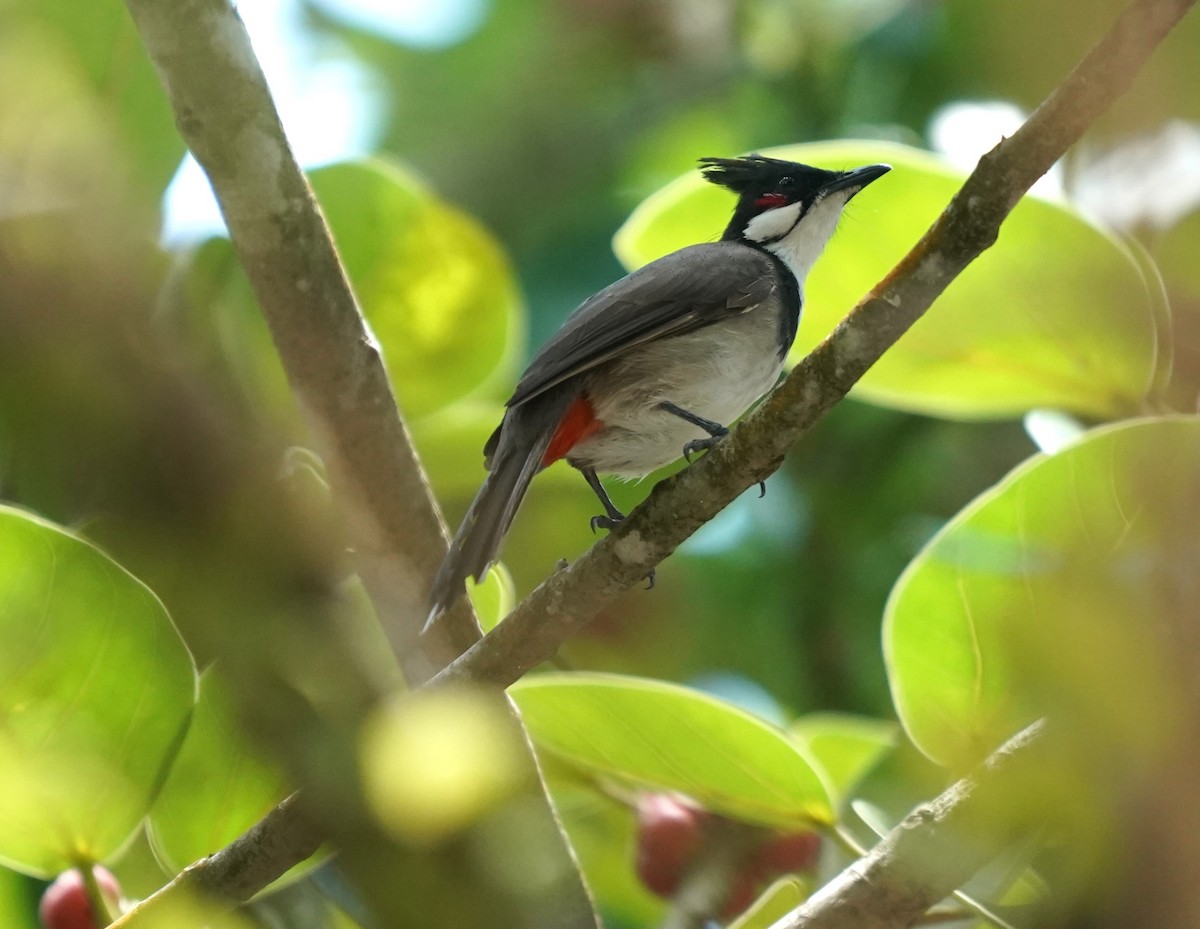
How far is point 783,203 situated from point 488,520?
1.46 meters

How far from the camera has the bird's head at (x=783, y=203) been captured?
2863 mm

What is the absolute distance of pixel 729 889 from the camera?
2.04m

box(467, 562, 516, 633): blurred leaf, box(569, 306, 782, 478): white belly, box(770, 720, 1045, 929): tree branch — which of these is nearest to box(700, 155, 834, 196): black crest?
box(569, 306, 782, 478): white belly

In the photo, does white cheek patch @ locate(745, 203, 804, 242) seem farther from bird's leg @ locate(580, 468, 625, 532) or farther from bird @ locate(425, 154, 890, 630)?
bird's leg @ locate(580, 468, 625, 532)

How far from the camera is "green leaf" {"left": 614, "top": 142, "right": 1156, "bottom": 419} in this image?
1716mm

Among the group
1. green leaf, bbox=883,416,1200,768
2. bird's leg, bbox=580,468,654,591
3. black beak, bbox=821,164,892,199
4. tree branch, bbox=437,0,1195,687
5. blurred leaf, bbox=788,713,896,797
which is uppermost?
black beak, bbox=821,164,892,199

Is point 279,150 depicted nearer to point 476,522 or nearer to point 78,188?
point 476,522

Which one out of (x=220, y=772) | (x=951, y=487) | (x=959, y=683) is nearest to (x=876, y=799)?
(x=959, y=683)

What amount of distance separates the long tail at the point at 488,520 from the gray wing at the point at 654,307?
12 cm

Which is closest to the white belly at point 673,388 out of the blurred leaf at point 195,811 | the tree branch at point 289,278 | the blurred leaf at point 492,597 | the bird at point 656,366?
the bird at point 656,366

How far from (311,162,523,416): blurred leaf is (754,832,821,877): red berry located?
3.10ft

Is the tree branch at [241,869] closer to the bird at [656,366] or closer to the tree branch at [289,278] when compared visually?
the tree branch at [289,278]

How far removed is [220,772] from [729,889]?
115 centimetres

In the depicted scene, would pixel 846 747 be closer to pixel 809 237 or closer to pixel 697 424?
pixel 697 424
